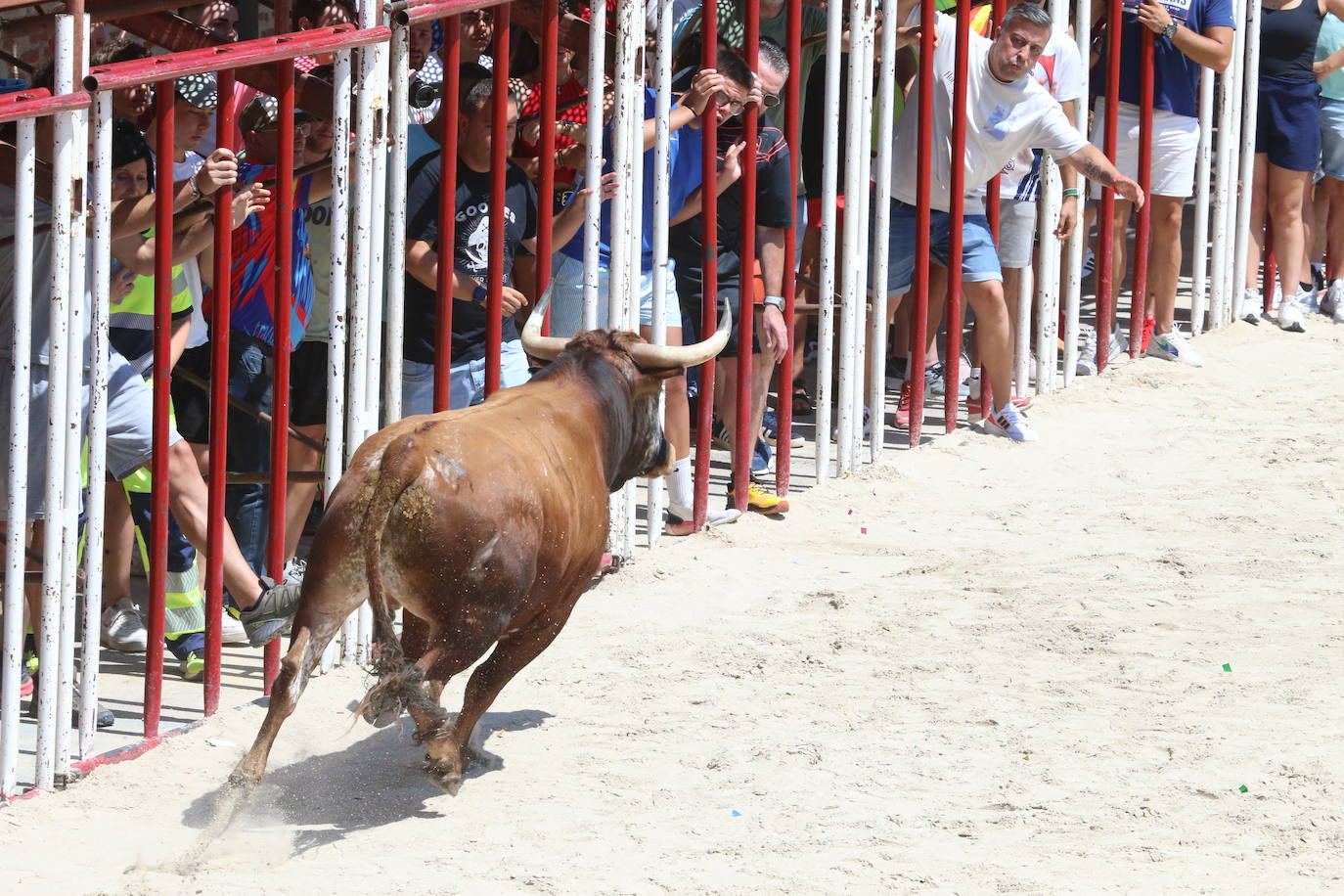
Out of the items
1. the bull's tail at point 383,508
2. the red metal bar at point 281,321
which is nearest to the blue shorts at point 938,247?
the red metal bar at point 281,321

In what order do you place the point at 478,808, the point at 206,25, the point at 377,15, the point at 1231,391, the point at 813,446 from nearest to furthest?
the point at 478,808, the point at 377,15, the point at 206,25, the point at 813,446, the point at 1231,391

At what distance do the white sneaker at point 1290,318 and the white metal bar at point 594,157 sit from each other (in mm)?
5165

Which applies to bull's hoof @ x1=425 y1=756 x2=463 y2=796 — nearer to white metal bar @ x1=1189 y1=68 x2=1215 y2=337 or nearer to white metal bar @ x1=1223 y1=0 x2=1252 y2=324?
white metal bar @ x1=1189 y1=68 x2=1215 y2=337

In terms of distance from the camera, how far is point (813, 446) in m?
9.07

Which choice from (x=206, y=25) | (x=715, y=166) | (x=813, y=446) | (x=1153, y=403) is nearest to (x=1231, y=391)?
(x=1153, y=403)

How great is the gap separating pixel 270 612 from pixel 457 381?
1093 mm

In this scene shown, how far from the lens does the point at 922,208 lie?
845 centimetres

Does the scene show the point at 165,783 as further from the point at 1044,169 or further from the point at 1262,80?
the point at 1262,80

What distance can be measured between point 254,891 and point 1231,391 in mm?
6359

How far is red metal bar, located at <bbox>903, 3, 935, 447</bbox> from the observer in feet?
27.6

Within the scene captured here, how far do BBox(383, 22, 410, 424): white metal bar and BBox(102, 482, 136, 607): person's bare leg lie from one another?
887 mm

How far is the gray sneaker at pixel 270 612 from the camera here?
5.96 metres

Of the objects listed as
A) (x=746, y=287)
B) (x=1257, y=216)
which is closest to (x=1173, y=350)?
(x=1257, y=216)

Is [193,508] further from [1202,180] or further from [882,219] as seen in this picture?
[1202,180]
